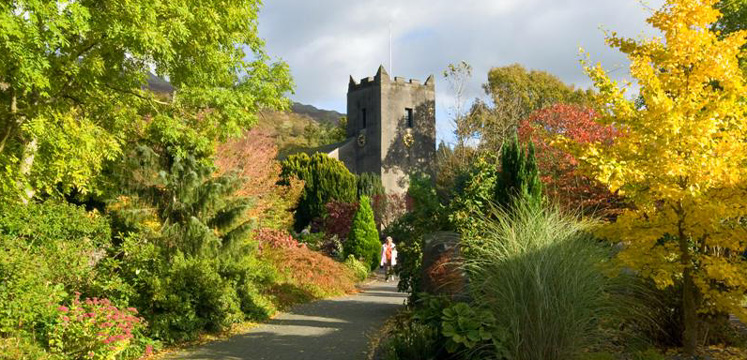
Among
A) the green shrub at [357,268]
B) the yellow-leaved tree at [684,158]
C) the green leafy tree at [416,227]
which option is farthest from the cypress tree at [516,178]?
the green shrub at [357,268]

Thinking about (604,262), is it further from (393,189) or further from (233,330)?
(393,189)

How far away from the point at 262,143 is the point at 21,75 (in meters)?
11.3

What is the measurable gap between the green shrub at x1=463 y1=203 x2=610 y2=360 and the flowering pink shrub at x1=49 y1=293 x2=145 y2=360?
4.43 metres

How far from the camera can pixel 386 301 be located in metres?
14.3

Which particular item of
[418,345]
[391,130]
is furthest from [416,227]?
[391,130]

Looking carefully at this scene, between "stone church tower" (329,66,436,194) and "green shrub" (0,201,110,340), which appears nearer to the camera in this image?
"green shrub" (0,201,110,340)

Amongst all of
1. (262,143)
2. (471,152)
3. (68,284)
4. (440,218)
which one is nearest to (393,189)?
(471,152)

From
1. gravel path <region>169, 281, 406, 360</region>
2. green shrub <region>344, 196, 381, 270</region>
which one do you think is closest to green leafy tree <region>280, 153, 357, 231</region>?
green shrub <region>344, 196, 381, 270</region>

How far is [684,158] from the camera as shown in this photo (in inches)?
246

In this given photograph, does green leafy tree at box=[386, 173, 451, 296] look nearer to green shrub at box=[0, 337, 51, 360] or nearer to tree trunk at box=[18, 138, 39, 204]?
green shrub at box=[0, 337, 51, 360]

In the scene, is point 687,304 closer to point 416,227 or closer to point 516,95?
point 416,227

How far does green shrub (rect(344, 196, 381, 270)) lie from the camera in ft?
77.0

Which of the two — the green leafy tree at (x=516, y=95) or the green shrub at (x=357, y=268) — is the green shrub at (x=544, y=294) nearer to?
the green shrub at (x=357, y=268)

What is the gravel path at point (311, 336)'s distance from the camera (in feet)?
25.4
